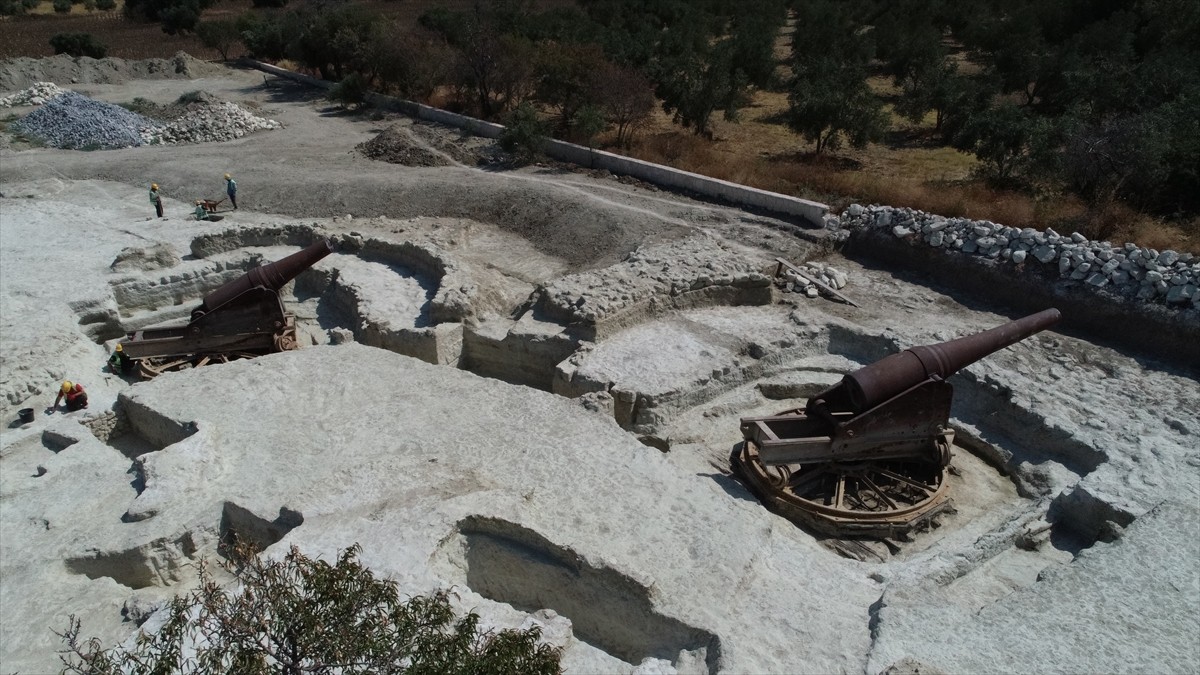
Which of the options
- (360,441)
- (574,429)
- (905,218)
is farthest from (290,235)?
(905,218)

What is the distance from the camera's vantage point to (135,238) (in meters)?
17.6

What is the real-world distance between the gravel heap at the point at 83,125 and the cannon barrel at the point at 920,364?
25942 mm

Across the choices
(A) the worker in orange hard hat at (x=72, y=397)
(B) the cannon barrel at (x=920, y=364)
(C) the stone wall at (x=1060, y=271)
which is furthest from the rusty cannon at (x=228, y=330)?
(C) the stone wall at (x=1060, y=271)

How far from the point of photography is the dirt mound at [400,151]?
896 inches

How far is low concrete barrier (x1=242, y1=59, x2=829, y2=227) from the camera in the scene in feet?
57.0

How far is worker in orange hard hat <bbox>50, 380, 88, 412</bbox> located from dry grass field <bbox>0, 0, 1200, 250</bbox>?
14471 mm

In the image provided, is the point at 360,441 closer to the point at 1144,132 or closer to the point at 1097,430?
the point at 1097,430

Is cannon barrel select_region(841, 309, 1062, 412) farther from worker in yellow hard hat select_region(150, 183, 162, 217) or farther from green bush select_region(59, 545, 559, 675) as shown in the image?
worker in yellow hard hat select_region(150, 183, 162, 217)

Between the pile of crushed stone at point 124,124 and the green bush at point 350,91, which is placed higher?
the green bush at point 350,91

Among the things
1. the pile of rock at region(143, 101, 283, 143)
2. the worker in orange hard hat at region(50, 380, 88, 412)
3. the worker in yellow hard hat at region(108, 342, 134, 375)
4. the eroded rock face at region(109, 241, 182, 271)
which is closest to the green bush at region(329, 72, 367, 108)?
the pile of rock at region(143, 101, 283, 143)

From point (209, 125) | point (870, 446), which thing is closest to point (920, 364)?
point (870, 446)

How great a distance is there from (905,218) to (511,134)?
11379 mm

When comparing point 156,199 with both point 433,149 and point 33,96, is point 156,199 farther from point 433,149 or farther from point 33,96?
point 33,96

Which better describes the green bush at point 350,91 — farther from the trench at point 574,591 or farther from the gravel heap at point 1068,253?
the trench at point 574,591
